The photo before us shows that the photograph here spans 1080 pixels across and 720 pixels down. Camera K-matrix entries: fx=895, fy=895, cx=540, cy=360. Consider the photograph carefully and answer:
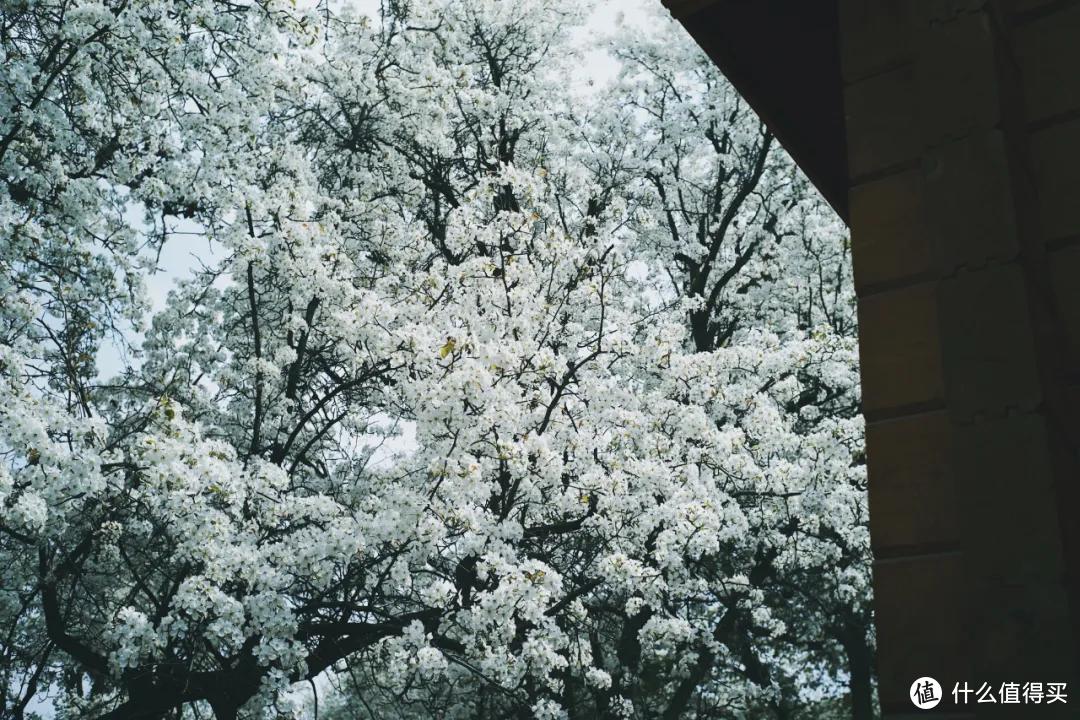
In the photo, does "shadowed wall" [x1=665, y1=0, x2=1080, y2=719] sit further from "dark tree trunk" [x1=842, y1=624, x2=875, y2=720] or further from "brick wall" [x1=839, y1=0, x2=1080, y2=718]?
"dark tree trunk" [x1=842, y1=624, x2=875, y2=720]

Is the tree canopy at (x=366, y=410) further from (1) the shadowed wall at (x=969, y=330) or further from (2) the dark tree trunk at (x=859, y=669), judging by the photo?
(1) the shadowed wall at (x=969, y=330)

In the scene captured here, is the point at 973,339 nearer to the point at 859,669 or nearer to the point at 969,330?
the point at 969,330

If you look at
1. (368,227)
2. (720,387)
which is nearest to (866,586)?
(720,387)

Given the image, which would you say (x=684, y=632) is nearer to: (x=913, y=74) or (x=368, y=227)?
(x=368, y=227)

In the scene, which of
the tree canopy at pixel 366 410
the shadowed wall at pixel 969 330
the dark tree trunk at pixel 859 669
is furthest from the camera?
the dark tree trunk at pixel 859 669

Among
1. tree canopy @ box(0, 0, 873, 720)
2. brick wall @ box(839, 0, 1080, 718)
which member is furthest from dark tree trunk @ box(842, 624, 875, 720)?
brick wall @ box(839, 0, 1080, 718)

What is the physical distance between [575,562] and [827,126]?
9187 mm

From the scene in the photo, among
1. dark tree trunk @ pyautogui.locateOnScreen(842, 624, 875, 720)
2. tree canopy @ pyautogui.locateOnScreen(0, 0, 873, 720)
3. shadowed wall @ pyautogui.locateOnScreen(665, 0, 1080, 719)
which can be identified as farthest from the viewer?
dark tree trunk @ pyautogui.locateOnScreen(842, 624, 875, 720)

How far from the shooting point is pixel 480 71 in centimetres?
1778

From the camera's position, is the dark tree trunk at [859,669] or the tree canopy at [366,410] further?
the dark tree trunk at [859,669]

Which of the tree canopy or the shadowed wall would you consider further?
the tree canopy

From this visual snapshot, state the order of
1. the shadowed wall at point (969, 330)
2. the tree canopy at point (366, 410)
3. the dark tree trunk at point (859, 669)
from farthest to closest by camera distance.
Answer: the dark tree trunk at point (859, 669) < the tree canopy at point (366, 410) < the shadowed wall at point (969, 330)

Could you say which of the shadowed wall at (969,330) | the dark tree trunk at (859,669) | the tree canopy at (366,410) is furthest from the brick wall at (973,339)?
the dark tree trunk at (859,669)

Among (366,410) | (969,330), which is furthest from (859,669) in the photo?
(969,330)
